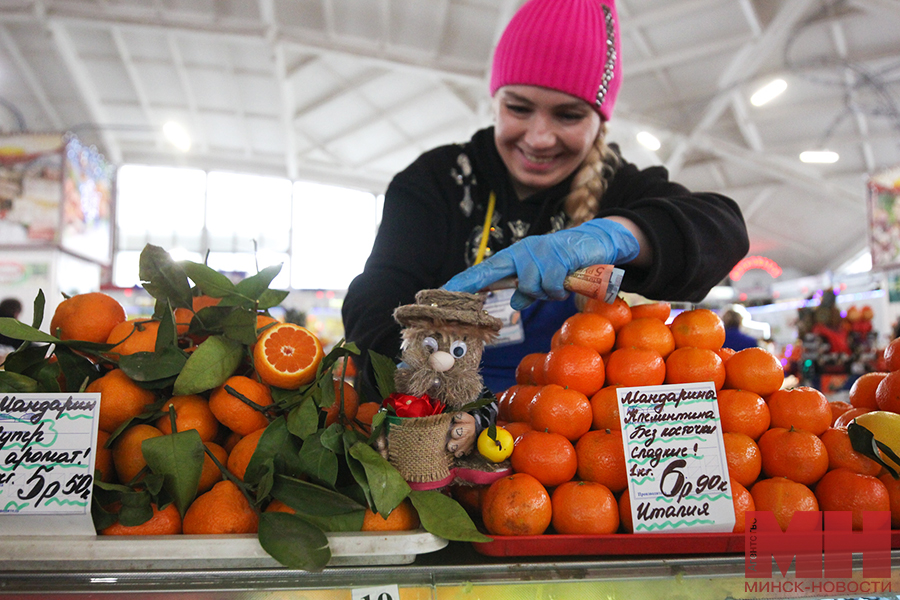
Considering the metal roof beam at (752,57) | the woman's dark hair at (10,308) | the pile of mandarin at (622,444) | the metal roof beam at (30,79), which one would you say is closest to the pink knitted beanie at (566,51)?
the pile of mandarin at (622,444)

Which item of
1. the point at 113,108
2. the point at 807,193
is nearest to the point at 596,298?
the point at 113,108

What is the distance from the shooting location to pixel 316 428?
29.0 inches

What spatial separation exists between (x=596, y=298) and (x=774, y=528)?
42cm

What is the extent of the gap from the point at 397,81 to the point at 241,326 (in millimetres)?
9873

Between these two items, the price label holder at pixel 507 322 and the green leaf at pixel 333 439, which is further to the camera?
the price label holder at pixel 507 322

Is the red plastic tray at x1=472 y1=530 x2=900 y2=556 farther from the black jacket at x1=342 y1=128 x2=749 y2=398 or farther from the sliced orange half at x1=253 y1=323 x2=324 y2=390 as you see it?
the black jacket at x1=342 y1=128 x2=749 y2=398

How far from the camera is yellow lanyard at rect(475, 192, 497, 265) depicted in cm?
151

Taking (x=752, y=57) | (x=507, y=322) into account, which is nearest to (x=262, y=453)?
(x=507, y=322)

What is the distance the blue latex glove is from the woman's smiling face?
1.44 feet

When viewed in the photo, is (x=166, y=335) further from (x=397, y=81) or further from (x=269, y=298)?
(x=397, y=81)

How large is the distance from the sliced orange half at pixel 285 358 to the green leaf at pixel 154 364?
10cm

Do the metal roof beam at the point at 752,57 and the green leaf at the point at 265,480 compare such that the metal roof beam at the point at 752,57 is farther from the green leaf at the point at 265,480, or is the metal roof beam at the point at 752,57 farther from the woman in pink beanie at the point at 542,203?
the green leaf at the point at 265,480

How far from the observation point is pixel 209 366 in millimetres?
763

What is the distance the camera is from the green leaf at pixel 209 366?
746 millimetres
